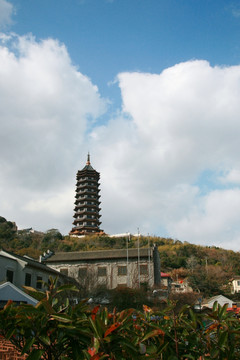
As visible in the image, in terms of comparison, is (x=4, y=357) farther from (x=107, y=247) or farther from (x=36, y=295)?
(x=107, y=247)

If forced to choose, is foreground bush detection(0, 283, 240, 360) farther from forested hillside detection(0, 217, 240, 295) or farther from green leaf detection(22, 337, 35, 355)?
forested hillside detection(0, 217, 240, 295)

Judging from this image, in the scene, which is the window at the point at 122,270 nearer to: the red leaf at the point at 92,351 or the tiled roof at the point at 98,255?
the tiled roof at the point at 98,255

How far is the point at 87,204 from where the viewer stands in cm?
6794

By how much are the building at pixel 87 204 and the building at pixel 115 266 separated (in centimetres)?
2705

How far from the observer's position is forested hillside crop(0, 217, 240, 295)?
157 ft

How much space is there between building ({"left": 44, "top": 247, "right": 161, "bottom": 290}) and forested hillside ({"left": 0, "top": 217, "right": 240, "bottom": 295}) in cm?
978

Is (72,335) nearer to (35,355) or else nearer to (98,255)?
(35,355)

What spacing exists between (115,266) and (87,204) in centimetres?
3184

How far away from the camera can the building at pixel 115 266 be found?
36.0 m

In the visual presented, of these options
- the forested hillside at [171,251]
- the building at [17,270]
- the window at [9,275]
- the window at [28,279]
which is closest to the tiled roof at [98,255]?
the forested hillside at [171,251]

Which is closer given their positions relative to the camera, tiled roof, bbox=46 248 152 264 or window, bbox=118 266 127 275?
window, bbox=118 266 127 275

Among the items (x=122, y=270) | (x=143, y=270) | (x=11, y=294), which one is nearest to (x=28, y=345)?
(x=11, y=294)

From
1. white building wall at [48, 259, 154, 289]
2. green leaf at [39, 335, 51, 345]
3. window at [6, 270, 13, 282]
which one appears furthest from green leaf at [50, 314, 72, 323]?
white building wall at [48, 259, 154, 289]

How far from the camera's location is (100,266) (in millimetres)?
37406
